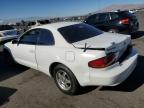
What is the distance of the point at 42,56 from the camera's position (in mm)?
5695

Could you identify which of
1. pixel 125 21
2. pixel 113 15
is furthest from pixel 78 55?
pixel 113 15

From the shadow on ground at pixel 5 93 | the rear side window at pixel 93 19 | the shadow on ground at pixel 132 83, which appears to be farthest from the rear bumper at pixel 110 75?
the rear side window at pixel 93 19

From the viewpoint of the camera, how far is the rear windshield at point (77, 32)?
17.5 feet

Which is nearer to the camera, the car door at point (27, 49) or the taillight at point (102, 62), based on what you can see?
the taillight at point (102, 62)

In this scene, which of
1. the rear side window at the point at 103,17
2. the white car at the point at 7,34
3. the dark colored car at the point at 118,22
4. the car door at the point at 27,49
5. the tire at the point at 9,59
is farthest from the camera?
the white car at the point at 7,34

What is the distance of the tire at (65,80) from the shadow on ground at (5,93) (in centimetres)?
124

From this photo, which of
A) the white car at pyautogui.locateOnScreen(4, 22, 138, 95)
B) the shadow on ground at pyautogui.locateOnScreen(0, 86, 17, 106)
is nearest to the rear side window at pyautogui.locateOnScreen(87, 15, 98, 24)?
the white car at pyautogui.locateOnScreen(4, 22, 138, 95)

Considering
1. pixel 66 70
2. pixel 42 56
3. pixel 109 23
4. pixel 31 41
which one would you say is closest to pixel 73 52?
pixel 66 70

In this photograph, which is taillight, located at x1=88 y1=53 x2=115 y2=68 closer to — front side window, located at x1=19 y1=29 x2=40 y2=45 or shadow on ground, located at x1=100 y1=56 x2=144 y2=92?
shadow on ground, located at x1=100 y1=56 x2=144 y2=92

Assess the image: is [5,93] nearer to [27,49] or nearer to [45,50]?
[27,49]

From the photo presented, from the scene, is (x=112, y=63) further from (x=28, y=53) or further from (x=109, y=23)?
(x=109, y=23)

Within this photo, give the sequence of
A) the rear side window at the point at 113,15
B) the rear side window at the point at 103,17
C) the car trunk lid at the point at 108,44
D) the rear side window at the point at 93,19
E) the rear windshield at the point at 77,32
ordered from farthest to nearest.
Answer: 1. the rear side window at the point at 93,19
2. the rear side window at the point at 103,17
3. the rear side window at the point at 113,15
4. the rear windshield at the point at 77,32
5. the car trunk lid at the point at 108,44

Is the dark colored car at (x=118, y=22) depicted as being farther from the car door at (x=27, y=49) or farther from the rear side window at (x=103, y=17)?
the car door at (x=27, y=49)

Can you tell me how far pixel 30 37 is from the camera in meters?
6.49
